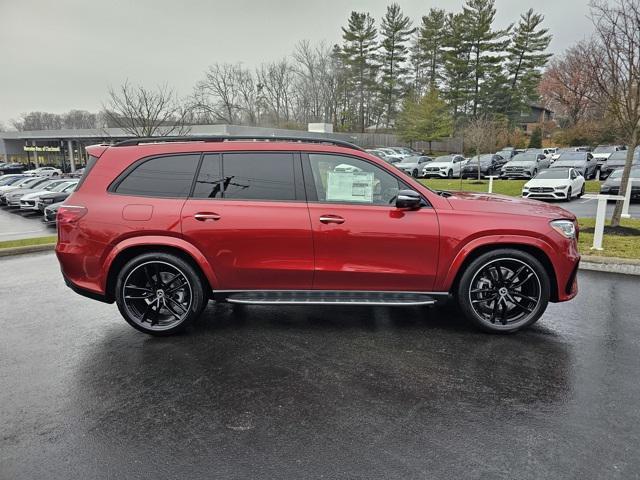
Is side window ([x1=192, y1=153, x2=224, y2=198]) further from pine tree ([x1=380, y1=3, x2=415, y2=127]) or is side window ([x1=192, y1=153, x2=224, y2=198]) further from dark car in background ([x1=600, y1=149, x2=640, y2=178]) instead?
pine tree ([x1=380, y1=3, x2=415, y2=127])

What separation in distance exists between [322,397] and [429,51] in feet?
199

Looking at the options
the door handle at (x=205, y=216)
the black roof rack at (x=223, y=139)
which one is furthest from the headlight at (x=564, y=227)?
the door handle at (x=205, y=216)

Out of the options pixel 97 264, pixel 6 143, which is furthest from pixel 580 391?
pixel 6 143

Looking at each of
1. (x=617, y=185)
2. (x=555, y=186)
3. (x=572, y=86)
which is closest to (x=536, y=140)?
(x=572, y=86)

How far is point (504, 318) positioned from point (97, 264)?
13.6 ft

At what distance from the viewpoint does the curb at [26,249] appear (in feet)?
29.3

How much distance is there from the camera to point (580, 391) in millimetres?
3291

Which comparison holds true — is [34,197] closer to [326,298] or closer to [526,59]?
[326,298]

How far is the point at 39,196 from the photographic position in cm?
1934

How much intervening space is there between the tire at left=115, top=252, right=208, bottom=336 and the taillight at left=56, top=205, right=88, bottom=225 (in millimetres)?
645

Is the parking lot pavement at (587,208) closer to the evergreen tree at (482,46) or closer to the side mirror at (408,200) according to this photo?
the side mirror at (408,200)

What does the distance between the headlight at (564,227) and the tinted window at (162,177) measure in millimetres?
3643

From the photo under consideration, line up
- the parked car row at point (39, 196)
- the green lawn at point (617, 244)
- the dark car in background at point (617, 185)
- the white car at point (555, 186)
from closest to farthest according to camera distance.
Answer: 1. the green lawn at point (617, 244)
2. the dark car in background at point (617, 185)
3. the white car at point (555, 186)
4. the parked car row at point (39, 196)

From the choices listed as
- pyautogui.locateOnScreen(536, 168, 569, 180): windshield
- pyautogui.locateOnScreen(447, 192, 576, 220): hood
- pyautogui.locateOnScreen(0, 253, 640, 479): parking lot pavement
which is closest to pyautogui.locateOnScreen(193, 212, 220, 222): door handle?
pyautogui.locateOnScreen(0, 253, 640, 479): parking lot pavement
